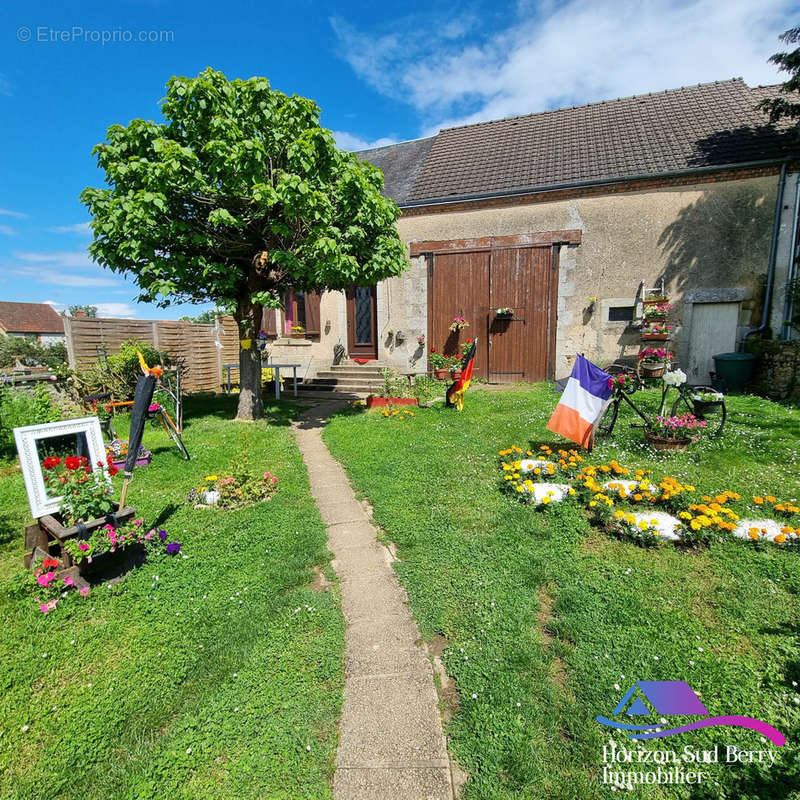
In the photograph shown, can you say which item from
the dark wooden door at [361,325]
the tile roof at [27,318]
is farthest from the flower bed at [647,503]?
the tile roof at [27,318]

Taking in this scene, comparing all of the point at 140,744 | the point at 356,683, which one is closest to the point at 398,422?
the point at 356,683

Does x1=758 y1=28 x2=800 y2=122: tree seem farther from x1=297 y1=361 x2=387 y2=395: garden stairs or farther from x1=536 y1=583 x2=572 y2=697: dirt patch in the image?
x1=536 y1=583 x2=572 y2=697: dirt patch

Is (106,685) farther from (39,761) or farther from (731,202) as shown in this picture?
(731,202)

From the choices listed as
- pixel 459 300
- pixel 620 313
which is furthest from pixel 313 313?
pixel 620 313

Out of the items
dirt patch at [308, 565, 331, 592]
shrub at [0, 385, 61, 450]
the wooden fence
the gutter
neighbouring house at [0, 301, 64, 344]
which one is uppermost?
the gutter

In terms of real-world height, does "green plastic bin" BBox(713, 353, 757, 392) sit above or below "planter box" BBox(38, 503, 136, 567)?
above

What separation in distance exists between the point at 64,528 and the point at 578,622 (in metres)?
3.67

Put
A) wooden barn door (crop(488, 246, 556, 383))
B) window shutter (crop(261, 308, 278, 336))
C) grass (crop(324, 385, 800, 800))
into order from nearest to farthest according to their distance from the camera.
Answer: grass (crop(324, 385, 800, 800)) < wooden barn door (crop(488, 246, 556, 383)) < window shutter (crop(261, 308, 278, 336))

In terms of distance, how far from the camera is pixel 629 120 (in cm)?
1112

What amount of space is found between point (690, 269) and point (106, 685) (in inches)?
465

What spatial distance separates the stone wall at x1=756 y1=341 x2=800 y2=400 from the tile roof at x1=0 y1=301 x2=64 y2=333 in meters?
51.8

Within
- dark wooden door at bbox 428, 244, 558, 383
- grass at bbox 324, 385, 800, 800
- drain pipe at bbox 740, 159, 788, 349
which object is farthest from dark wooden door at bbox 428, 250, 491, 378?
grass at bbox 324, 385, 800, 800

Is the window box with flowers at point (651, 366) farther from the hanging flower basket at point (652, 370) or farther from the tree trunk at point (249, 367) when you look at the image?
the tree trunk at point (249, 367)

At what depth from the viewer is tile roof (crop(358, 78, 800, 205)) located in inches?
374
